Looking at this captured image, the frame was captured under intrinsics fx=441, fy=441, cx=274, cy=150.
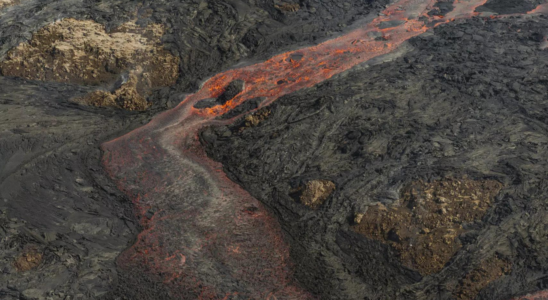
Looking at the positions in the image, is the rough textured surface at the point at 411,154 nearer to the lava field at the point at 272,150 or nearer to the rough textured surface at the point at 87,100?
the lava field at the point at 272,150

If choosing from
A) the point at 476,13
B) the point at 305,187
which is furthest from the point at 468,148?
the point at 476,13

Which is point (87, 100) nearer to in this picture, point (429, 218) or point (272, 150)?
point (272, 150)

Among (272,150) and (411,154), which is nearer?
(411,154)

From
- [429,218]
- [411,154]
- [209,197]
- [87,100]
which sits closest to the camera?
[429,218]

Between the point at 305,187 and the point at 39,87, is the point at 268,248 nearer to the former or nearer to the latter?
the point at 305,187

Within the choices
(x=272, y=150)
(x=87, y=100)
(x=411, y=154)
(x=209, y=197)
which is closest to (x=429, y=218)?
(x=411, y=154)

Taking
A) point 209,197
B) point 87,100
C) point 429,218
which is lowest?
point 429,218

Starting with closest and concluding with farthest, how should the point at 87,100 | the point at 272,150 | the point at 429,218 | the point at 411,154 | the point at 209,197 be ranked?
the point at 429,218 → the point at 209,197 → the point at 411,154 → the point at 272,150 → the point at 87,100
